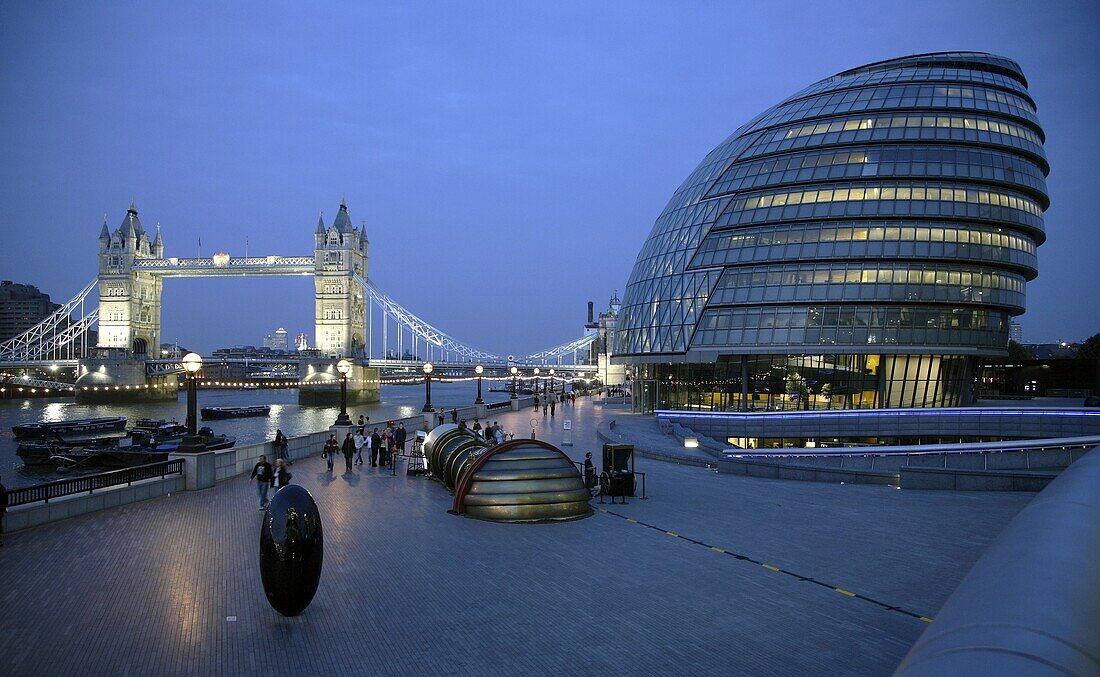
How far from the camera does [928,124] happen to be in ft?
180

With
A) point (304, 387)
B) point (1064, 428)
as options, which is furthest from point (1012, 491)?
point (304, 387)

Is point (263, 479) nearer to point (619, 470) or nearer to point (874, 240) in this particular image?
point (619, 470)

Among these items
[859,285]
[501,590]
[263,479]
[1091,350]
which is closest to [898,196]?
[859,285]

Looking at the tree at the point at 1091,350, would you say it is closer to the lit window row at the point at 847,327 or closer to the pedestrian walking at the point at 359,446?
the lit window row at the point at 847,327

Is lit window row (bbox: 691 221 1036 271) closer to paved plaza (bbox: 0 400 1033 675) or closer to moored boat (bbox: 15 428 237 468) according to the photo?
paved plaza (bbox: 0 400 1033 675)

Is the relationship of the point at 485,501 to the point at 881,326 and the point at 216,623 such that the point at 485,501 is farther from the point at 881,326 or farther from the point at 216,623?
the point at 881,326

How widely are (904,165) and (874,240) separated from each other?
6.11 metres

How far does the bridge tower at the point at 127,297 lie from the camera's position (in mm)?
164000

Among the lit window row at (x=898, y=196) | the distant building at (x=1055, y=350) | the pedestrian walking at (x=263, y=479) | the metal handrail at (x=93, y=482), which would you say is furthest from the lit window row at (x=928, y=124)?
the distant building at (x=1055, y=350)

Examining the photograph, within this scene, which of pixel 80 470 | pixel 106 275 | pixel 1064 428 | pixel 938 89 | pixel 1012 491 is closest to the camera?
pixel 1012 491

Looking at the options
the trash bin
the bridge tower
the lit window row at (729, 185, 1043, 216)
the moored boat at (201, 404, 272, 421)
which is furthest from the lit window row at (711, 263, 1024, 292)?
the bridge tower

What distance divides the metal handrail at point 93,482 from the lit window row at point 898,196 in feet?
150

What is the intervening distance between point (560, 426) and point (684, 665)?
36.7 m

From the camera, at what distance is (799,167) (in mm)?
55969
